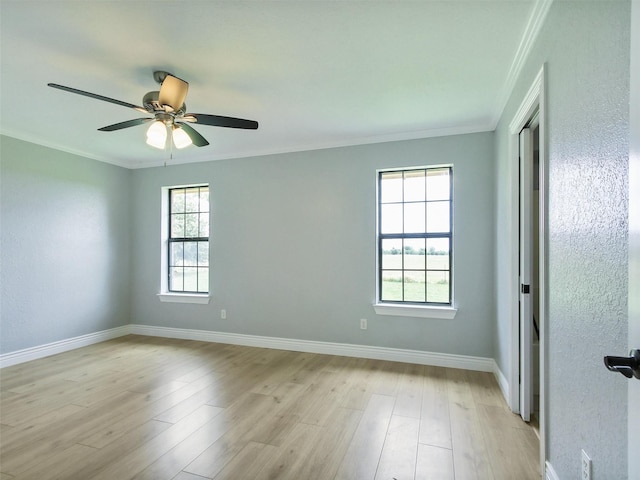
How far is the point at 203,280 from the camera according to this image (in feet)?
15.3

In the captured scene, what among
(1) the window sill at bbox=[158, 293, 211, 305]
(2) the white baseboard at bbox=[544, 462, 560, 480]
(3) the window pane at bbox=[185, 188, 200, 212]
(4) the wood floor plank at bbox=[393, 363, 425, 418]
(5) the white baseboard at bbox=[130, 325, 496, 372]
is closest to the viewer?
(2) the white baseboard at bbox=[544, 462, 560, 480]

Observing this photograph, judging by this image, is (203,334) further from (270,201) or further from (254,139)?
(254,139)

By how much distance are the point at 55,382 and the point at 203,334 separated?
168cm

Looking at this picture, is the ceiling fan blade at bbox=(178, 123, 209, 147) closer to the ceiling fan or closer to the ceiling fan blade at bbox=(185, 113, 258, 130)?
the ceiling fan

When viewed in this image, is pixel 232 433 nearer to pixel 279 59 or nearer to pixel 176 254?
pixel 279 59

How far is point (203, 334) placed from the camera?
4.49 meters

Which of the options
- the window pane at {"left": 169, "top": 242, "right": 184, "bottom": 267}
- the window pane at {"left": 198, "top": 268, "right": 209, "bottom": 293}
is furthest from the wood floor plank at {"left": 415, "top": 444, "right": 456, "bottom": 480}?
the window pane at {"left": 169, "top": 242, "right": 184, "bottom": 267}

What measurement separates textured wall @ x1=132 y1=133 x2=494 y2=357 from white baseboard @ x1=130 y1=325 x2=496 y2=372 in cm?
7

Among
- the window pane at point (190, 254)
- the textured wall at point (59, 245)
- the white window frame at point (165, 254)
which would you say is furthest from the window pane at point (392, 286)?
the textured wall at point (59, 245)

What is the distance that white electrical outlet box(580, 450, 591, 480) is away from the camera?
3.90ft

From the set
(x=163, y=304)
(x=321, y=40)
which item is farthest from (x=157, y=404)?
(x=321, y=40)

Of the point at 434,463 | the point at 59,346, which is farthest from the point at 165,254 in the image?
the point at 434,463

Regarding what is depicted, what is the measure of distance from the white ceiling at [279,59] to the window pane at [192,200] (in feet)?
4.51

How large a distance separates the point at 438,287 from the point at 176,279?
3.75m
